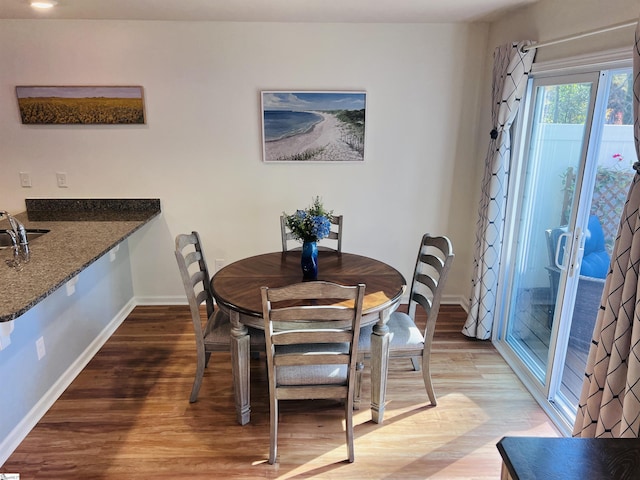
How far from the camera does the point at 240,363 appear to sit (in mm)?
2326

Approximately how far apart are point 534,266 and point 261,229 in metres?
2.19

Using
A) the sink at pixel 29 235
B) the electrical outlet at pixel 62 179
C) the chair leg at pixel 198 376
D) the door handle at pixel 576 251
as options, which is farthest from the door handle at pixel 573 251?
the electrical outlet at pixel 62 179

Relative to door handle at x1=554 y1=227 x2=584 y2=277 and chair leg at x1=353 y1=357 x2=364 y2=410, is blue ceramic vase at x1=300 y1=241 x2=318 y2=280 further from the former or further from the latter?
door handle at x1=554 y1=227 x2=584 y2=277

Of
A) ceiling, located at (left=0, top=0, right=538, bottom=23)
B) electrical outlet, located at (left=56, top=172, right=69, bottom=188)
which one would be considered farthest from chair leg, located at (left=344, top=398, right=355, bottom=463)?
electrical outlet, located at (left=56, top=172, right=69, bottom=188)

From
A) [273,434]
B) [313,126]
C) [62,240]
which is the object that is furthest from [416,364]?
[62,240]

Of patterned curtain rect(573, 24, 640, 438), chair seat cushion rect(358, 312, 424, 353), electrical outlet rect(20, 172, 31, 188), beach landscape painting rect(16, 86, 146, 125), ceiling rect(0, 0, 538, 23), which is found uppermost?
ceiling rect(0, 0, 538, 23)

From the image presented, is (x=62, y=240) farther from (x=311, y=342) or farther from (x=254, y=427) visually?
(x=311, y=342)

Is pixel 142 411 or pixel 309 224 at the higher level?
pixel 309 224

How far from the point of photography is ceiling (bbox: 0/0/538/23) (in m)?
2.80

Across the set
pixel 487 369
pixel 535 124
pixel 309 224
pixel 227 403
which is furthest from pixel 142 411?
pixel 535 124

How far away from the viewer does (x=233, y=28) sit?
11.1 ft

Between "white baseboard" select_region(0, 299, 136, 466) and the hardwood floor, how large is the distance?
0.11 feet

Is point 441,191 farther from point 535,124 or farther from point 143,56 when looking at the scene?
point 143,56

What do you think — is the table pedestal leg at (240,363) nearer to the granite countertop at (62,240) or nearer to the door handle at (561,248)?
the granite countertop at (62,240)
